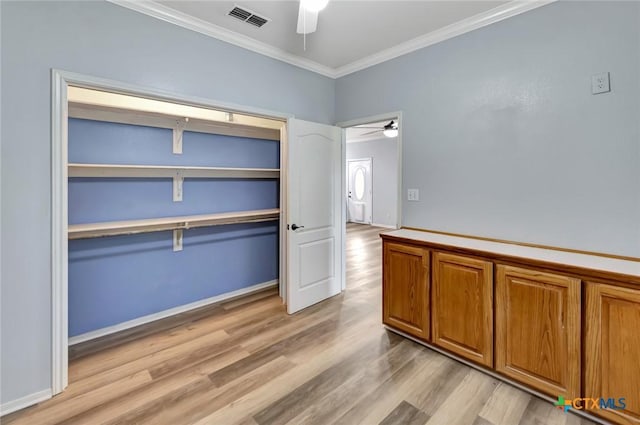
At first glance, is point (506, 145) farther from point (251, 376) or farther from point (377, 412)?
point (251, 376)

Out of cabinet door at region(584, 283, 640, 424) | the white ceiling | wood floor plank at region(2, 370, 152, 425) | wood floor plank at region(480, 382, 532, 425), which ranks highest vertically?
the white ceiling

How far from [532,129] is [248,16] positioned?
2461mm

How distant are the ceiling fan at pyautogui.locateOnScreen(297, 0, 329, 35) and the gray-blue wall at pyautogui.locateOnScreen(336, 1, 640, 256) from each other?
1427mm

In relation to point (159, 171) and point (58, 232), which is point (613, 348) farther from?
point (159, 171)

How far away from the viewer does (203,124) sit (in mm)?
3209

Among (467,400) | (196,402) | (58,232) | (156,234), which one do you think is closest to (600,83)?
(467,400)

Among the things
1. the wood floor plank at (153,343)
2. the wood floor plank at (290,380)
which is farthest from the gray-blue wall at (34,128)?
the wood floor plank at (290,380)

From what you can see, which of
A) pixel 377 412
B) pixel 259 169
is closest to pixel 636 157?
pixel 377 412

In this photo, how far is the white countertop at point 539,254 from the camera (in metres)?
1.70

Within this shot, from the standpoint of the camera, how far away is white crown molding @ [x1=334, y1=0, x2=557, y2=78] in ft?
7.37

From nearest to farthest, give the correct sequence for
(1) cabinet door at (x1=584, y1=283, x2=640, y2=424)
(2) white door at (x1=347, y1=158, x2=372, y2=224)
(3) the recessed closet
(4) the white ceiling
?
(1) cabinet door at (x1=584, y1=283, x2=640, y2=424)
(3) the recessed closet
(4) the white ceiling
(2) white door at (x1=347, y1=158, x2=372, y2=224)

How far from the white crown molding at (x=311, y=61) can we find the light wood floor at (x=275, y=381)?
109 inches

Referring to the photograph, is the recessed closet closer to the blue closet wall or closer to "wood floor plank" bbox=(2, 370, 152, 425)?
the blue closet wall

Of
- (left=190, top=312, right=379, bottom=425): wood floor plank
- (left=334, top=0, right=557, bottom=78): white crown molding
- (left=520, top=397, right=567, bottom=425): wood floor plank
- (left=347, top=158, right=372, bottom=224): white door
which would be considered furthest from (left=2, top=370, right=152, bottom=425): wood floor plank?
(left=347, top=158, right=372, bottom=224): white door
